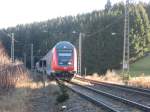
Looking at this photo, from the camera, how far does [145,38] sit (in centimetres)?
9456

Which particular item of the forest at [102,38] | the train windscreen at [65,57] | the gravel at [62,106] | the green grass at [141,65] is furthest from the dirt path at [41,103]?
the green grass at [141,65]

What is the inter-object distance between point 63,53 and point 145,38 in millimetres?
50073

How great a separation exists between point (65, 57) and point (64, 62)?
46cm

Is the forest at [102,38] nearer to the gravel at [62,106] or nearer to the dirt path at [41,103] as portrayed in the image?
the dirt path at [41,103]

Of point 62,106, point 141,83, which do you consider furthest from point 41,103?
point 141,83

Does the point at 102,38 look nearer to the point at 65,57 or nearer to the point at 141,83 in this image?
the point at 65,57

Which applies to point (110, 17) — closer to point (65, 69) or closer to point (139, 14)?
point (139, 14)

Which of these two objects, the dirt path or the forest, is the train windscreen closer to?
the dirt path

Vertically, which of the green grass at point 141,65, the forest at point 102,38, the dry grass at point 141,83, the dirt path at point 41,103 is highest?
the forest at point 102,38

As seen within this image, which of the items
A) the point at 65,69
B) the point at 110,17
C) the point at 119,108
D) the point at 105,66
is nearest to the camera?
the point at 119,108

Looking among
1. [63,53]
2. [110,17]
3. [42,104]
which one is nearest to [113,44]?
[110,17]

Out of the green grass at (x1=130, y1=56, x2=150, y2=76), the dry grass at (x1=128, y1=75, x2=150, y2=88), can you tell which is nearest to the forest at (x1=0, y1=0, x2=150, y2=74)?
the green grass at (x1=130, y1=56, x2=150, y2=76)

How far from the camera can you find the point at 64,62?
152 feet

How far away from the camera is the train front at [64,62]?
4594 cm
